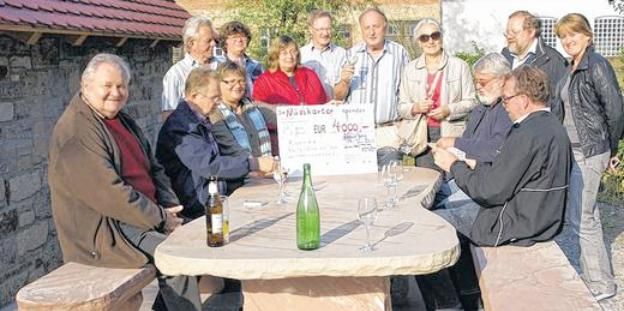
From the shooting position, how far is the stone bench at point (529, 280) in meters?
3.77

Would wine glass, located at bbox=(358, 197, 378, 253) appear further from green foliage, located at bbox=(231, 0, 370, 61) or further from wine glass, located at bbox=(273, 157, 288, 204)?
green foliage, located at bbox=(231, 0, 370, 61)

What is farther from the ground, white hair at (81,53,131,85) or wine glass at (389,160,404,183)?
white hair at (81,53,131,85)

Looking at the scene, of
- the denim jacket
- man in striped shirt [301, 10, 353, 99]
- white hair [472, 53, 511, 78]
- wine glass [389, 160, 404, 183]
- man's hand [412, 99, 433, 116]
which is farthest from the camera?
man in striped shirt [301, 10, 353, 99]

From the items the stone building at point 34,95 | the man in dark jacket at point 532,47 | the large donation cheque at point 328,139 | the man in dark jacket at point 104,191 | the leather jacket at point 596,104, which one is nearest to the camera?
the man in dark jacket at point 104,191

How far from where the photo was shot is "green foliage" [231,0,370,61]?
Answer: 17.2m

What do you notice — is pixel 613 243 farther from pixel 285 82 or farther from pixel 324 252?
pixel 324 252

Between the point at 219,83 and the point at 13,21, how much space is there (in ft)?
5.21

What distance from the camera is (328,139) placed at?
5.45 metres

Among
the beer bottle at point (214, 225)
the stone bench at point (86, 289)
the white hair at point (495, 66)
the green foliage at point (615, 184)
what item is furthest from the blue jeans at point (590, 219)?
the green foliage at point (615, 184)

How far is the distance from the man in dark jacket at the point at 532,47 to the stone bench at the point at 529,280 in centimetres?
235

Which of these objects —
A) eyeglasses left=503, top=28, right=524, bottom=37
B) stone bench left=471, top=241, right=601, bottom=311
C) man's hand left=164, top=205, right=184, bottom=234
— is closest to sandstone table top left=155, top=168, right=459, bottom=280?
man's hand left=164, top=205, right=184, bottom=234

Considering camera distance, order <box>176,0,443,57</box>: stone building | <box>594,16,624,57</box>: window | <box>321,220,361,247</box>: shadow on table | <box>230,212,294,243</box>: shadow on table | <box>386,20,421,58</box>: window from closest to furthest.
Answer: <box>321,220,361,247</box>: shadow on table → <box>230,212,294,243</box>: shadow on table → <box>386,20,421,58</box>: window → <box>176,0,443,57</box>: stone building → <box>594,16,624,57</box>: window

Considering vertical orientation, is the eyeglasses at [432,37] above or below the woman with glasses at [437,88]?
above

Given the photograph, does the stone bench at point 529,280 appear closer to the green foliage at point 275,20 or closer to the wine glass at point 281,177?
the wine glass at point 281,177
